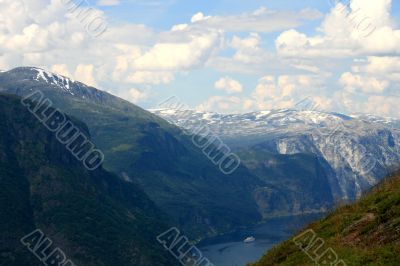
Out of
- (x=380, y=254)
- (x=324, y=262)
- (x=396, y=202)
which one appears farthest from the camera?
(x=396, y=202)

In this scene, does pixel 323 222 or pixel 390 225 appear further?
pixel 323 222

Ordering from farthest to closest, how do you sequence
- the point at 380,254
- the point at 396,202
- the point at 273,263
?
the point at 273,263
the point at 396,202
the point at 380,254

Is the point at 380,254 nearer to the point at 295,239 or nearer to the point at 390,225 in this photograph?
the point at 390,225

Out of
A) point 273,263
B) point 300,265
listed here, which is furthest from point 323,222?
point 300,265

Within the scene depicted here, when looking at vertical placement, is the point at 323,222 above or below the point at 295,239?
above

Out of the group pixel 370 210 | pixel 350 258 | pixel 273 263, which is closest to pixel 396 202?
pixel 370 210

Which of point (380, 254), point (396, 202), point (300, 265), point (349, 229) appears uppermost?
point (396, 202)
